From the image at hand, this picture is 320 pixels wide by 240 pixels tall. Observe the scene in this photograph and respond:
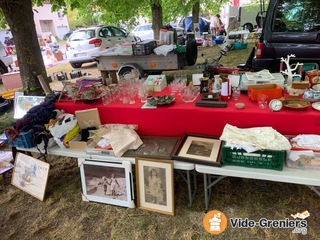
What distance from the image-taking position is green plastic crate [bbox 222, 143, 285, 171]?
1.91 m

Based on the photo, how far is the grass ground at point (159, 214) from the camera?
211cm

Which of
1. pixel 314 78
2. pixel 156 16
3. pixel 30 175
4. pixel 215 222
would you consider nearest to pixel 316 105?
pixel 314 78

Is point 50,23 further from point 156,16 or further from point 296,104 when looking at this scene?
point 296,104

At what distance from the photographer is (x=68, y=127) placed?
258 centimetres

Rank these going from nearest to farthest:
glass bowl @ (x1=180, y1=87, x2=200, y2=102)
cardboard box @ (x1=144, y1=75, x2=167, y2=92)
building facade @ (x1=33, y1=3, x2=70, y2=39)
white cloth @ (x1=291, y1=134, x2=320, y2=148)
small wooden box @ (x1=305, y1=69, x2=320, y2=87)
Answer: white cloth @ (x1=291, y1=134, x2=320, y2=148)
small wooden box @ (x1=305, y1=69, x2=320, y2=87)
glass bowl @ (x1=180, y1=87, x2=200, y2=102)
cardboard box @ (x1=144, y1=75, x2=167, y2=92)
building facade @ (x1=33, y1=3, x2=70, y2=39)

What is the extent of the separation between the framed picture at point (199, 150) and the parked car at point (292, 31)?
2.16m

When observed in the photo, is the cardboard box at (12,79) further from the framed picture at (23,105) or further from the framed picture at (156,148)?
the framed picture at (156,148)

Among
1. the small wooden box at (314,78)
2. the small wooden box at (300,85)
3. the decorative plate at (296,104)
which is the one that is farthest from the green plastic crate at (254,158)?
the small wooden box at (314,78)

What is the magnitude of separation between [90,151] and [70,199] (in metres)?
0.67

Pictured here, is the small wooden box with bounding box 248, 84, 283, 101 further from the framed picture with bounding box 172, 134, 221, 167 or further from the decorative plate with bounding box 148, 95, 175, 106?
the decorative plate with bounding box 148, 95, 175, 106

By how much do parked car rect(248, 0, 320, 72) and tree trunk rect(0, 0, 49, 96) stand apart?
3.59 metres

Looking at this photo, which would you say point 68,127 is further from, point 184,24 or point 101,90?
point 184,24

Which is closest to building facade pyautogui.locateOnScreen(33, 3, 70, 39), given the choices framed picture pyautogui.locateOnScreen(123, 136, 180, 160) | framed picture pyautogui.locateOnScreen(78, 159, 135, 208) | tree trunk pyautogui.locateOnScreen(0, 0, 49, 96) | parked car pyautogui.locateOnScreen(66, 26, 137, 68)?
parked car pyautogui.locateOnScreen(66, 26, 137, 68)

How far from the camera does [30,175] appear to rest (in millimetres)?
2773
